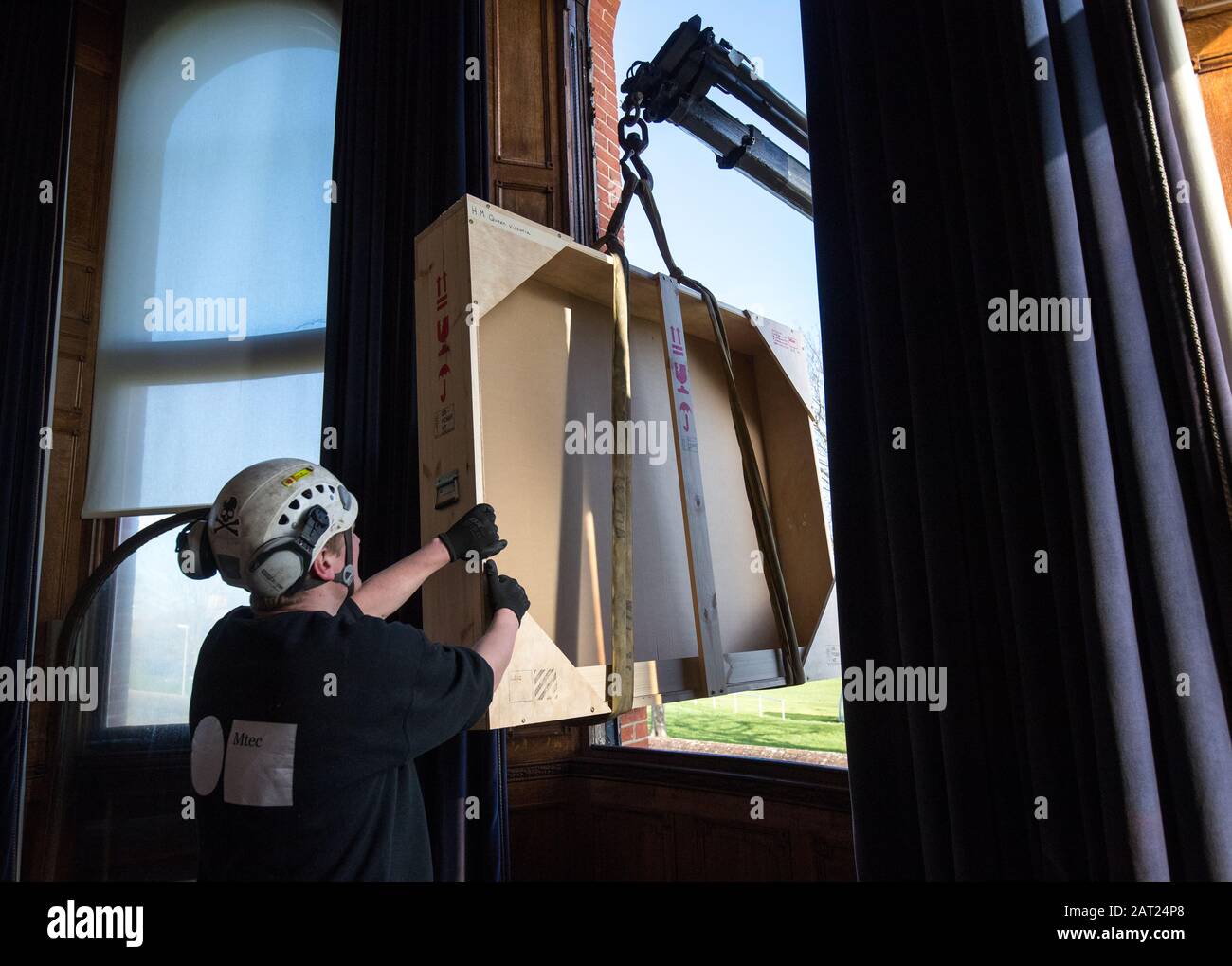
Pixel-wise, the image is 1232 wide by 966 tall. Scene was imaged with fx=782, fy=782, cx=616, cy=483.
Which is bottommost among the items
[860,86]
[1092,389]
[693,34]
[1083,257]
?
[1092,389]

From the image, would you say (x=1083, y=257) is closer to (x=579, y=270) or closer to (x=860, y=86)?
(x=860, y=86)

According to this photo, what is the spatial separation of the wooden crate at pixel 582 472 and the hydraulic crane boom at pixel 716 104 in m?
0.71

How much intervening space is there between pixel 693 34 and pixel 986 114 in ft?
4.83

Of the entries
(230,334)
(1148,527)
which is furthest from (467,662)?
(230,334)

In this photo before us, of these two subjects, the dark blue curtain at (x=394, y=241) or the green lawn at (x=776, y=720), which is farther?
the green lawn at (x=776, y=720)

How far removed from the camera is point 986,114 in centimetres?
172

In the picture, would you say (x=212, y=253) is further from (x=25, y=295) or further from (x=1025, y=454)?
(x=1025, y=454)

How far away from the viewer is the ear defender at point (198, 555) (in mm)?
1857

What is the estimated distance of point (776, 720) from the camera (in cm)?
319

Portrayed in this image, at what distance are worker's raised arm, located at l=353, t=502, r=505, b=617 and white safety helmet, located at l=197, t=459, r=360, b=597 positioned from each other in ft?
0.60
